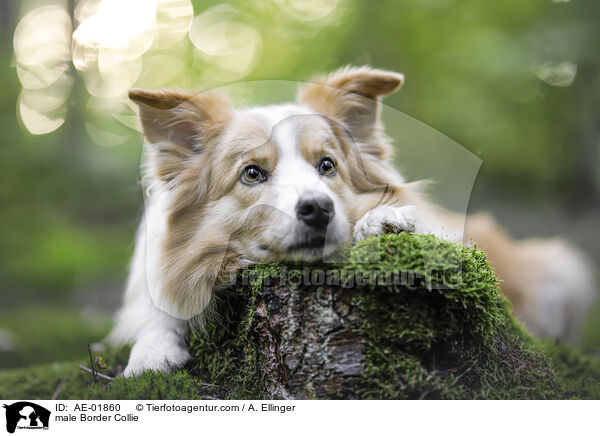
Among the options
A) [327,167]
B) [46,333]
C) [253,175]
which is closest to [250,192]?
[253,175]

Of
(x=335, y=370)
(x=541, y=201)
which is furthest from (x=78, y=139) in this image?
(x=541, y=201)

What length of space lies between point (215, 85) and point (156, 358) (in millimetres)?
1071

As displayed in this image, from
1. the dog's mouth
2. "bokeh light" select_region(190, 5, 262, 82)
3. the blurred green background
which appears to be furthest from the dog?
"bokeh light" select_region(190, 5, 262, 82)

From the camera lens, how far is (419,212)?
159 cm

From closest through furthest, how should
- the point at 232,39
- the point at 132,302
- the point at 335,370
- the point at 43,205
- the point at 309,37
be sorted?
the point at 335,370 → the point at 132,302 → the point at 232,39 → the point at 309,37 → the point at 43,205

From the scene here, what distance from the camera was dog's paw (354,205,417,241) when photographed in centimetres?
140

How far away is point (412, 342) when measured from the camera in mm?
1193

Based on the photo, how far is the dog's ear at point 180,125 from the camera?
1.59 meters

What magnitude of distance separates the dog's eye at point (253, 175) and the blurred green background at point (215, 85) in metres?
0.50

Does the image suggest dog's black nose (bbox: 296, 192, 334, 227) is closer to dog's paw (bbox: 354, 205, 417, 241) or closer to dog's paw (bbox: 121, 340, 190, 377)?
dog's paw (bbox: 354, 205, 417, 241)
